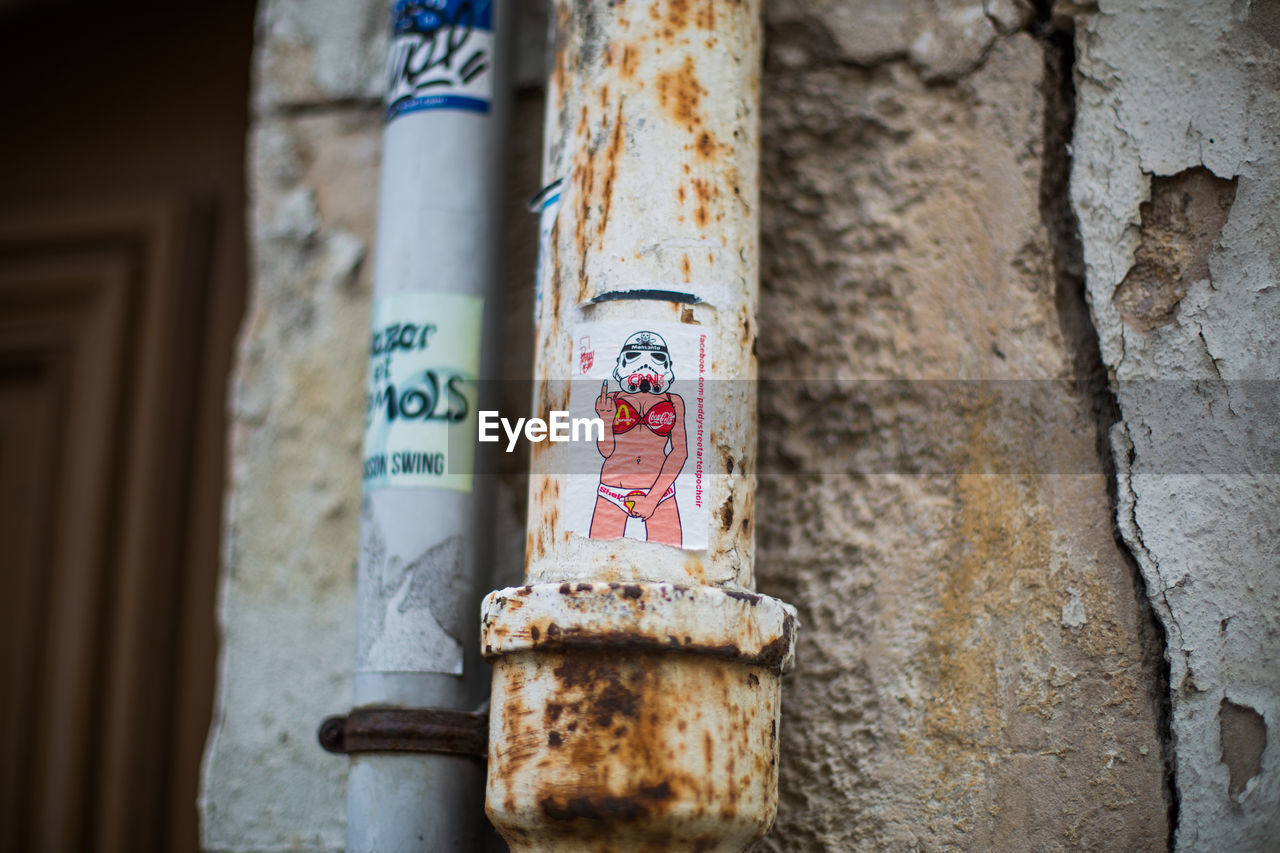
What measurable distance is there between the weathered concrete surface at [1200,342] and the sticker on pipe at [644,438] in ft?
1.41

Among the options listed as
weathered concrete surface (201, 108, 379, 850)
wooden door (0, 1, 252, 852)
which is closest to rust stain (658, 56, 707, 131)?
weathered concrete surface (201, 108, 379, 850)

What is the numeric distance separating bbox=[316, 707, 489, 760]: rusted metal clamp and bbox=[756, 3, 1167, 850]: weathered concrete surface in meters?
0.30

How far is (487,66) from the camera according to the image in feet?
3.50

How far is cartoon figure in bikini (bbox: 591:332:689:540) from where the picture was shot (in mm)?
816

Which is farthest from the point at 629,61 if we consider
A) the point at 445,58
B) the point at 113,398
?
the point at 113,398

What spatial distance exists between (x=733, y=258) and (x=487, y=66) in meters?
0.38

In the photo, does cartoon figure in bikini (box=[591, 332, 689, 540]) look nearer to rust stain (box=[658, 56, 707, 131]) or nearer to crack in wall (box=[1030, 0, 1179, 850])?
rust stain (box=[658, 56, 707, 131])

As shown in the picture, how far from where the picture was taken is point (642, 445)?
2.72 ft

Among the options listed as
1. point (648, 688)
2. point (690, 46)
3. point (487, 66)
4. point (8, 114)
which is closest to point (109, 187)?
point (8, 114)

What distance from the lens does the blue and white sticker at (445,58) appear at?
3.47ft

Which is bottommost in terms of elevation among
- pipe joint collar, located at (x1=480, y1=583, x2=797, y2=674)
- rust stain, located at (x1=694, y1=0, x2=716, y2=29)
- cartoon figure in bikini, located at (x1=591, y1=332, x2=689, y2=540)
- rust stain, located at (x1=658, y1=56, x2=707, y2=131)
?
pipe joint collar, located at (x1=480, y1=583, x2=797, y2=674)

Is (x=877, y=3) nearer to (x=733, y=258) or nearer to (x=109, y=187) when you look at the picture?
(x=733, y=258)

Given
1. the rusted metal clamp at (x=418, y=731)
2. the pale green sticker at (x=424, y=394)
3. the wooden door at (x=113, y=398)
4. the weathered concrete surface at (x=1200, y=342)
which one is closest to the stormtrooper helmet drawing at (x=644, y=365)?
the pale green sticker at (x=424, y=394)

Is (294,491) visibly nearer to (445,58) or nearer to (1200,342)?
(445,58)
